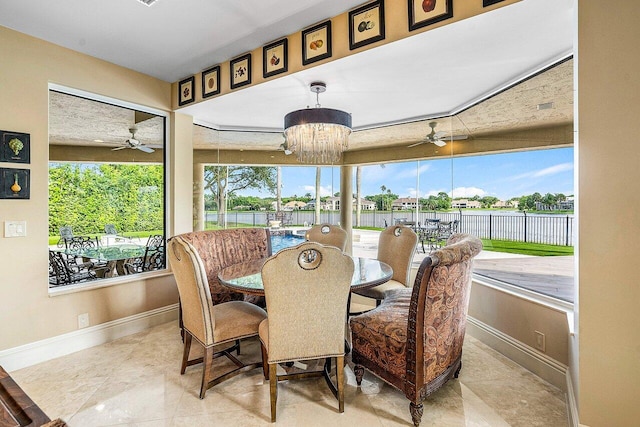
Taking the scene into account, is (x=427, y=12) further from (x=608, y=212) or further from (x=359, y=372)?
(x=359, y=372)

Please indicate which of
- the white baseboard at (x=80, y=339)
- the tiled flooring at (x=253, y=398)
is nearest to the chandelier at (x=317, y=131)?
the tiled flooring at (x=253, y=398)

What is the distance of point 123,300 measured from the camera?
11.0ft

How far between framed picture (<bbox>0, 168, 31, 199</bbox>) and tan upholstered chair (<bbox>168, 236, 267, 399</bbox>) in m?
1.49

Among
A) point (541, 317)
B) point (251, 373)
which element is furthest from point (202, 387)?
point (541, 317)

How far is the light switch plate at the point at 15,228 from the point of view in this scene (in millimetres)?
2613

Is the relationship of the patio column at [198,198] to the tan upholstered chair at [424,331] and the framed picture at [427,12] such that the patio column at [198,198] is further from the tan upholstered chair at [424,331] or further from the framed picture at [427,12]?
the framed picture at [427,12]

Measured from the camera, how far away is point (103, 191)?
341 centimetres

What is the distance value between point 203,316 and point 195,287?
0.69 ft

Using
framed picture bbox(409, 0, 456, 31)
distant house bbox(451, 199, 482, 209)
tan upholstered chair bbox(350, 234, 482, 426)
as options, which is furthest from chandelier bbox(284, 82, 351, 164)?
distant house bbox(451, 199, 482, 209)

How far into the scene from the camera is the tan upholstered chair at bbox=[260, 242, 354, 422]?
189 centimetres

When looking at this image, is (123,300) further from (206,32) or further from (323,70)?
(323,70)

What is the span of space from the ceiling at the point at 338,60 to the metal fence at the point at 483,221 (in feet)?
2.89

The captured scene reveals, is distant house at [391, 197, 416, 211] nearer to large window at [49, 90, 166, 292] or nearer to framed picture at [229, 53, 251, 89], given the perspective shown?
framed picture at [229, 53, 251, 89]

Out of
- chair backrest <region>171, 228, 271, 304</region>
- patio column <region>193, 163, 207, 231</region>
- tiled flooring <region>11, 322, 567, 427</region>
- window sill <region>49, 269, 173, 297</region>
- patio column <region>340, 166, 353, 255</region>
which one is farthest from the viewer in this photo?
patio column <region>340, 166, 353, 255</region>
